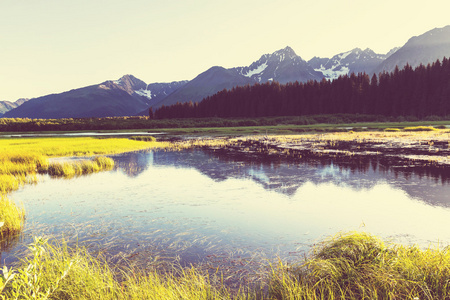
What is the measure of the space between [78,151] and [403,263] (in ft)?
131

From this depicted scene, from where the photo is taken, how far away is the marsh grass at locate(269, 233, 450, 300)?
240 inches

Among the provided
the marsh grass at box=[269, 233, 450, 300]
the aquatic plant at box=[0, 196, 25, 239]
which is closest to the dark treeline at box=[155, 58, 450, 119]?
the marsh grass at box=[269, 233, 450, 300]

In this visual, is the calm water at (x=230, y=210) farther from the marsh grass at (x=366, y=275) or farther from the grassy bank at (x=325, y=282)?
the grassy bank at (x=325, y=282)

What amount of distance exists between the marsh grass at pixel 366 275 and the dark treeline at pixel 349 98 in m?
116

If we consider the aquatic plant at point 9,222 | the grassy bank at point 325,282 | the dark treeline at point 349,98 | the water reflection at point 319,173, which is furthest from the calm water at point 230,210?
the dark treeline at point 349,98

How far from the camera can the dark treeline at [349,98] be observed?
108375 millimetres

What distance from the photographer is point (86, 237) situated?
36.3ft

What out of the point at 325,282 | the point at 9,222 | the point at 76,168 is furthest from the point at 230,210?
the point at 76,168

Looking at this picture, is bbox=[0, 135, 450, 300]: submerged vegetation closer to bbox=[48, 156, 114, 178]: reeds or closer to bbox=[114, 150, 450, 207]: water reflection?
bbox=[114, 150, 450, 207]: water reflection

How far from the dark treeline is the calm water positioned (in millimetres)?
104251

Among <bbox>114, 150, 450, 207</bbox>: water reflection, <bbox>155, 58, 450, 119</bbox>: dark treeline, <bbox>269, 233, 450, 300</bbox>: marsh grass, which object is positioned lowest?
<bbox>114, 150, 450, 207</bbox>: water reflection

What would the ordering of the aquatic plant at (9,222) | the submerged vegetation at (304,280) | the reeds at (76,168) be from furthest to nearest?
the reeds at (76,168) < the aquatic plant at (9,222) < the submerged vegetation at (304,280)

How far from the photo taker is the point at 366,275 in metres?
6.73

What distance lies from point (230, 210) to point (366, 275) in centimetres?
814
